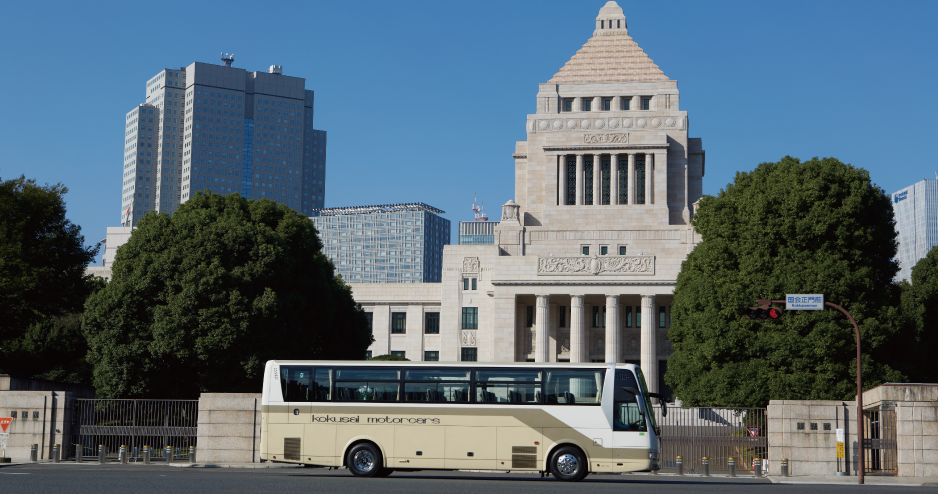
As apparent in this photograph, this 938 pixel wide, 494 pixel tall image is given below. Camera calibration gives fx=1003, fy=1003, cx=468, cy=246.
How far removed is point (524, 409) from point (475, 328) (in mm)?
57011

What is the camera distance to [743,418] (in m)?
38.1

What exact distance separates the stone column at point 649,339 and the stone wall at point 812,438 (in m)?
40.2

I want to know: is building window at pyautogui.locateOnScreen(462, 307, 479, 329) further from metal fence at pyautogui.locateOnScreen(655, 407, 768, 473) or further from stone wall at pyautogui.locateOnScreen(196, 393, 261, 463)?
stone wall at pyautogui.locateOnScreen(196, 393, 261, 463)

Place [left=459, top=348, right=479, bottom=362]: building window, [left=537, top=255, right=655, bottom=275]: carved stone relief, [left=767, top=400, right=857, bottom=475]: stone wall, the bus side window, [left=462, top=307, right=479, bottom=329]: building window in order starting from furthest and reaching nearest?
[left=462, top=307, right=479, bottom=329]: building window, [left=459, top=348, right=479, bottom=362]: building window, [left=537, top=255, right=655, bottom=275]: carved stone relief, [left=767, top=400, right=857, bottom=475]: stone wall, the bus side window

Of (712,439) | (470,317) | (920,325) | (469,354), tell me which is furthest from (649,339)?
(712,439)

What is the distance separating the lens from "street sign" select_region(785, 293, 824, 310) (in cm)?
3319

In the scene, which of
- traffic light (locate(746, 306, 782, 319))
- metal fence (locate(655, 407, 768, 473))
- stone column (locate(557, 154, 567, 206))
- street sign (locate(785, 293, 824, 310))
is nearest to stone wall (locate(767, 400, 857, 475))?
metal fence (locate(655, 407, 768, 473))

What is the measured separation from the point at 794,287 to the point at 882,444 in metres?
12.7

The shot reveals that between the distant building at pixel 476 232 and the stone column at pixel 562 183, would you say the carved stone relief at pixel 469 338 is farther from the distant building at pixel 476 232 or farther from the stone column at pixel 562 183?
the distant building at pixel 476 232

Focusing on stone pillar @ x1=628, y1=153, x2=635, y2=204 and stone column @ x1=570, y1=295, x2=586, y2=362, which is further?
stone pillar @ x1=628, y1=153, x2=635, y2=204

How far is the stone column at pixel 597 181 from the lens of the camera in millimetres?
85938

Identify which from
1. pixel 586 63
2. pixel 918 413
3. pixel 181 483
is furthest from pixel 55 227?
pixel 586 63

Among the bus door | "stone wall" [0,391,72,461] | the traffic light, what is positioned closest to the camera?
the bus door

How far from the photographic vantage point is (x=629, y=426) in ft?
90.9
